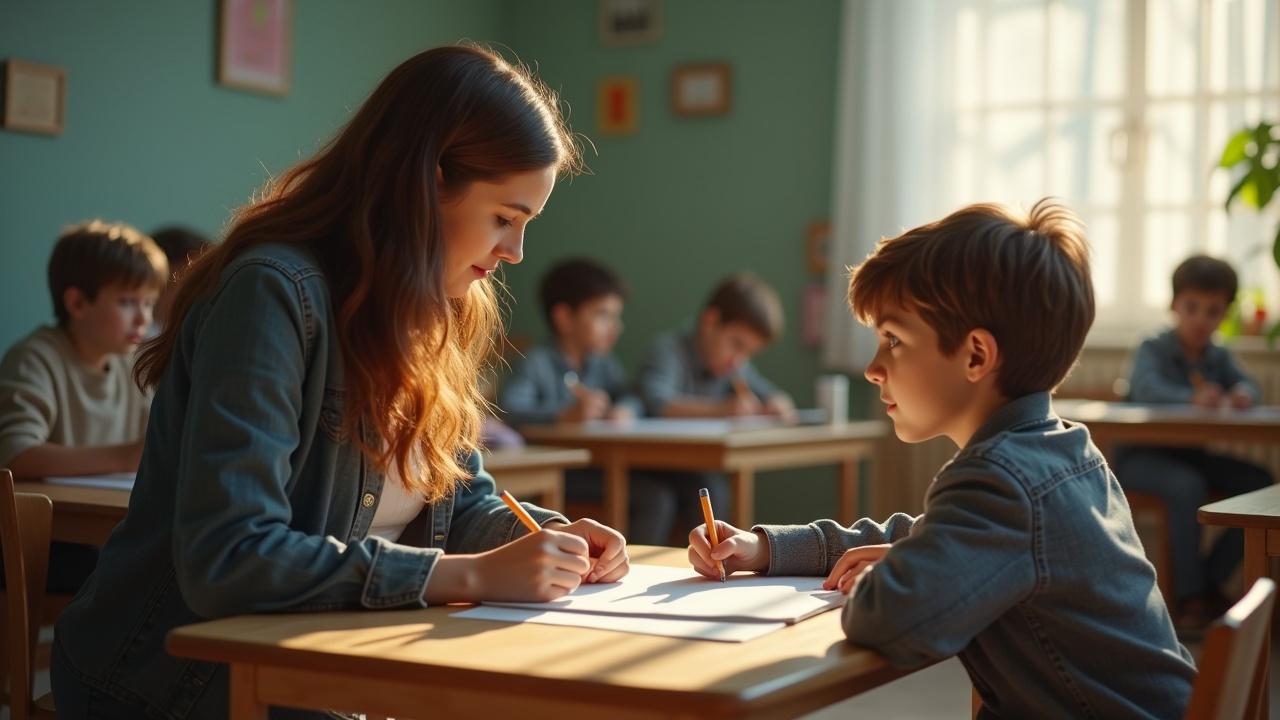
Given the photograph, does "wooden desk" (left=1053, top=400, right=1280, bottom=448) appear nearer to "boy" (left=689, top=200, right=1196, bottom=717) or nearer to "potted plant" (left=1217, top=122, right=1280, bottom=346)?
"potted plant" (left=1217, top=122, right=1280, bottom=346)

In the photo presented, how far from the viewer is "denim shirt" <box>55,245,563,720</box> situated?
4.02 ft

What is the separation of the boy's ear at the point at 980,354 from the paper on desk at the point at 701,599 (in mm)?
259

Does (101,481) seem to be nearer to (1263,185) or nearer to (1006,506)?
(1006,506)

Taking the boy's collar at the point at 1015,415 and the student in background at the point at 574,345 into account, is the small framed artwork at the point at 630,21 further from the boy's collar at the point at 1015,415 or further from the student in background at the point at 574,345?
the boy's collar at the point at 1015,415

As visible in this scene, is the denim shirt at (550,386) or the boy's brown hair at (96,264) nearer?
the boy's brown hair at (96,264)

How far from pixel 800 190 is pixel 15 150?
9.97 ft

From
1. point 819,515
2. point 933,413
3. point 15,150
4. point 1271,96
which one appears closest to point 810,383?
point 819,515

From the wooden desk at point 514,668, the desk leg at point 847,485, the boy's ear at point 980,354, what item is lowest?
the desk leg at point 847,485

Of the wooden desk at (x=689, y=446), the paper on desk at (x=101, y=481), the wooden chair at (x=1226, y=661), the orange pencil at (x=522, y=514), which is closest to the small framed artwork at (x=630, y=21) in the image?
the wooden desk at (x=689, y=446)

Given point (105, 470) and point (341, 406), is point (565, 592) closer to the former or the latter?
point (341, 406)

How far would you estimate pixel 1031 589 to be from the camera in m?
1.18


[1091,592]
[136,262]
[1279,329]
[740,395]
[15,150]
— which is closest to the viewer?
[1091,592]

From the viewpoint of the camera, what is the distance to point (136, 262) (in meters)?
2.90

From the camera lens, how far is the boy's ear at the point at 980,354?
1.32 m
